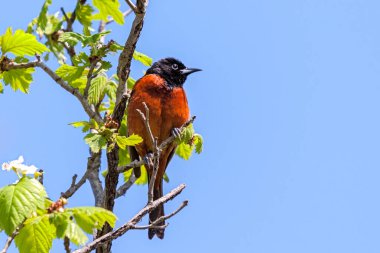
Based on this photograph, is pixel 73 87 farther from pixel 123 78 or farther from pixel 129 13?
pixel 129 13

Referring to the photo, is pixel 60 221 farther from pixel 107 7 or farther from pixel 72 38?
pixel 72 38

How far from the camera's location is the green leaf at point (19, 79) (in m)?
4.88

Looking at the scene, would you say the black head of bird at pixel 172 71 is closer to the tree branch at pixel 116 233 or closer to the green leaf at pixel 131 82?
the green leaf at pixel 131 82

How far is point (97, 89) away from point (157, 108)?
1.05m

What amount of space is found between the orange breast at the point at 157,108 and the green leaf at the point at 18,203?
2770 mm

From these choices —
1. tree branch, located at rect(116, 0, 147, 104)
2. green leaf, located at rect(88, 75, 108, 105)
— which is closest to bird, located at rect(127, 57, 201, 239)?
green leaf, located at rect(88, 75, 108, 105)

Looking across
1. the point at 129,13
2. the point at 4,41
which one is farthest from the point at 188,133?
the point at 129,13

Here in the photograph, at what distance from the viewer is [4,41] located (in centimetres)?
450

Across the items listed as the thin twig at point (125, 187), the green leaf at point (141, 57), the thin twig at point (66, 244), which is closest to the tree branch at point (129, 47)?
the green leaf at point (141, 57)

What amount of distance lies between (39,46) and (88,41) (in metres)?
0.41

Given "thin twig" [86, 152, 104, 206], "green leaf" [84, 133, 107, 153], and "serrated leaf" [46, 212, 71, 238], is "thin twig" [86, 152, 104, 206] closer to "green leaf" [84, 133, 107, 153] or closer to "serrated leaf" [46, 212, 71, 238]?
"green leaf" [84, 133, 107, 153]

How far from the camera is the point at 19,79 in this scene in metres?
4.90

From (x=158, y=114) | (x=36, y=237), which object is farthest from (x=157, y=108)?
(x=36, y=237)

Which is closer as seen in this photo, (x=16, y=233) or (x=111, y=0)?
(x=16, y=233)
